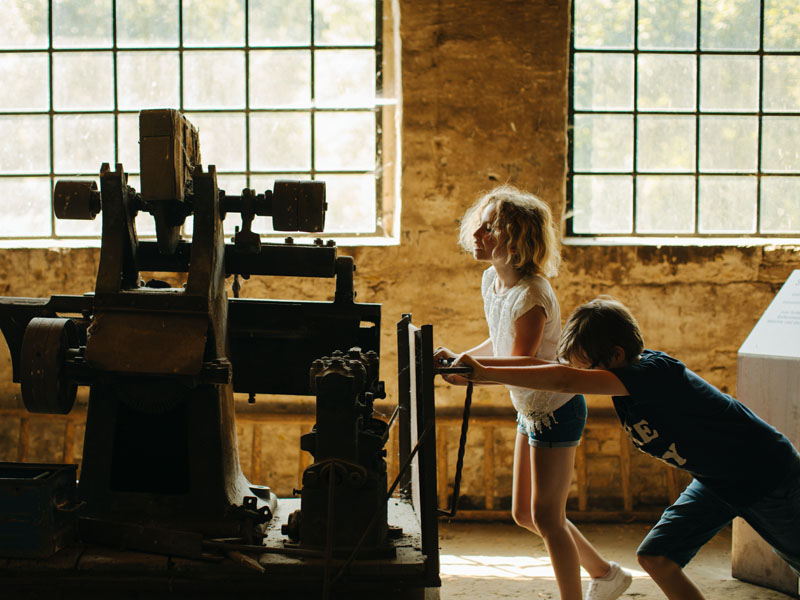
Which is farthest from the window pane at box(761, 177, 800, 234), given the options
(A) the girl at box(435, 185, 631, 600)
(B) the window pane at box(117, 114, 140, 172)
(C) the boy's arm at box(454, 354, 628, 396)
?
(B) the window pane at box(117, 114, 140, 172)

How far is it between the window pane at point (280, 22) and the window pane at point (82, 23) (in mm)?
917

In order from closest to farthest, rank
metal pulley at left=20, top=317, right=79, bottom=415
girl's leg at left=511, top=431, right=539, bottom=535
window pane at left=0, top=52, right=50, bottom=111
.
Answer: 1. metal pulley at left=20, top=317, right=79, bottom=415
2. girl's leg at left=511, top=431, right=539, bottom=535
3. window pane at left=0, top=52, right=50, bottom=111

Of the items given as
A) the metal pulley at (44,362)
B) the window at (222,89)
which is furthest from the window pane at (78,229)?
the metal pulley at (44,362)

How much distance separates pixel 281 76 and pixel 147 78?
83cm

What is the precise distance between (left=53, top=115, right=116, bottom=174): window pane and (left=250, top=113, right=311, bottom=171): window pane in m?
0.90

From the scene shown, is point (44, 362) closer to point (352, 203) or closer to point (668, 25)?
point (352, 203)

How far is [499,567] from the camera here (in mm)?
3369

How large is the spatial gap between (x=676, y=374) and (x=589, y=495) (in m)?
2.29

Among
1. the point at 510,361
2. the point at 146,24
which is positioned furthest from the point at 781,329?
the point at 146,24

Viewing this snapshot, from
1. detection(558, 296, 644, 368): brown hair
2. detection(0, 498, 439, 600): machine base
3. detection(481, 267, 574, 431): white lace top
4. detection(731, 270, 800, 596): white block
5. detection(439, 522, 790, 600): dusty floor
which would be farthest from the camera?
detection(439, 522, 790, 600): dusty floor

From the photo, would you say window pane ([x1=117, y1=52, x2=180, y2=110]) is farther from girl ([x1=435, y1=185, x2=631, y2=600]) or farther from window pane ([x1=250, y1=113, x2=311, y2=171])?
girl ([x1=435, y1=185, x2=631, y2=600])

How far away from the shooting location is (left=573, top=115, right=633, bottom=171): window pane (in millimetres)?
4332

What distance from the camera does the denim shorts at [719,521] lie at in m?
1.95

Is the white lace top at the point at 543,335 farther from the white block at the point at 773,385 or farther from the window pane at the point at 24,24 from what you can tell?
the window pane at the point at 24,24
